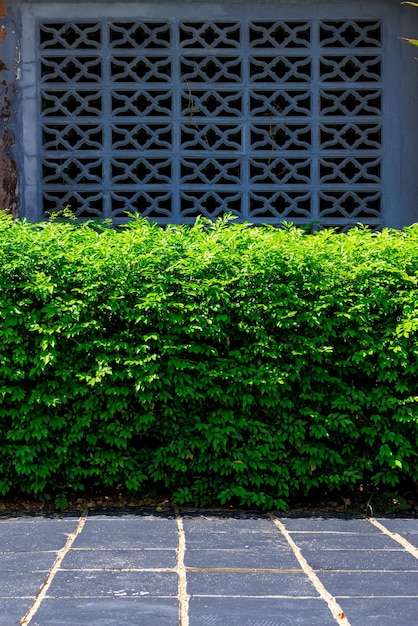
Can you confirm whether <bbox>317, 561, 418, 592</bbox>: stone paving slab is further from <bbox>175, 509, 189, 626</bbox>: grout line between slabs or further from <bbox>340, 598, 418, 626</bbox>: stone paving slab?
<bbox>175, 509, 189, 626</bbox>: grout line between slabs

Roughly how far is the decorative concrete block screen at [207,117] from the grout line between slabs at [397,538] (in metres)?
3.18

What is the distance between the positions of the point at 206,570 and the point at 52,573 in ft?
2.43

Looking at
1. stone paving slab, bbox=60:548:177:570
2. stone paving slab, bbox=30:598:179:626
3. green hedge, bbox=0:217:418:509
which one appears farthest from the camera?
green hedge, bbox=0:217:418:509

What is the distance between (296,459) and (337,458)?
10.5 inches

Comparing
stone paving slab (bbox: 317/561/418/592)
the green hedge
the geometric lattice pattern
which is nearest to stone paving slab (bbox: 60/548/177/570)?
stone paving slab (bbox: 317/561/418/592)

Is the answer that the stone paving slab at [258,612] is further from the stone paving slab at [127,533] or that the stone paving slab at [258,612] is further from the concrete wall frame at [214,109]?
the concrete wall frame at [214,109]

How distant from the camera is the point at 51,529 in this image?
180 inches

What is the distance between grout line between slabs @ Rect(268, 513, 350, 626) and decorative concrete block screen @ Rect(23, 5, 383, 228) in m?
3.45

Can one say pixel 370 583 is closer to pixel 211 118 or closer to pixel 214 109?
pixel 211 118

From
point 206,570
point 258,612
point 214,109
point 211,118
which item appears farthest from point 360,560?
point 214,109

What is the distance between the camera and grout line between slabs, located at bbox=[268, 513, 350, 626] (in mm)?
3234

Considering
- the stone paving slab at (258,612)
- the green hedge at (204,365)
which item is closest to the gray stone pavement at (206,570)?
the stone paving slab at (258,612)

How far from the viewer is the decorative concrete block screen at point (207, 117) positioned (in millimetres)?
7141

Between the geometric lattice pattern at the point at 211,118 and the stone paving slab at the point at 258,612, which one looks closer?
the stone paving slab at the point at 258,612
